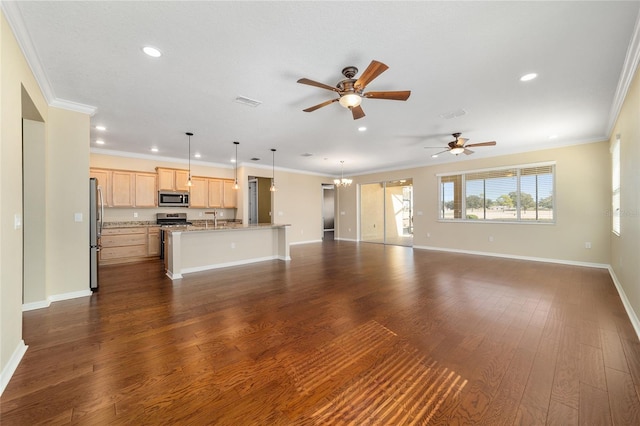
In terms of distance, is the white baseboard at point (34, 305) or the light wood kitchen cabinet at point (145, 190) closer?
the white baseboard at point (34, 305)

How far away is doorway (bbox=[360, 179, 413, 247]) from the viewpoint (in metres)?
10.1

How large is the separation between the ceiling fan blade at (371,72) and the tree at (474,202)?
19.4 feet

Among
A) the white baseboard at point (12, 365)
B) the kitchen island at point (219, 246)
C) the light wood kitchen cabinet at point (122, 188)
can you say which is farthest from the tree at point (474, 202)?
the light wood kitchen cabinet at point (122, 188)

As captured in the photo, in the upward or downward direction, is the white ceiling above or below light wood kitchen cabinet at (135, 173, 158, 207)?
above

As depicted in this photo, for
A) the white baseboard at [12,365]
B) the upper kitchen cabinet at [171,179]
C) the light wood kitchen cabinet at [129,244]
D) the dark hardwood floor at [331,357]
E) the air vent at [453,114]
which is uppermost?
the air vent at [453,114]

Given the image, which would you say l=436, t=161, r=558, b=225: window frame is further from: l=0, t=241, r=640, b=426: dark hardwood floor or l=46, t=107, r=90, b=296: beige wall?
l=46, t=107, r=90, b=296: beige wall

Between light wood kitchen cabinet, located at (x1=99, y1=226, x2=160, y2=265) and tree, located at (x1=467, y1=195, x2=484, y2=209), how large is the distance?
27.3 feet

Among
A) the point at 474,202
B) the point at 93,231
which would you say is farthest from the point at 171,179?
the point at 474,202

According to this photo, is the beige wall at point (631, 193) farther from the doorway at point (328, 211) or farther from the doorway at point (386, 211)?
the doorway at point (328, 211)

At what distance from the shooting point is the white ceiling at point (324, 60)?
1.99 meters

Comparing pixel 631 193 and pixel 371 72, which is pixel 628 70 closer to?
pixel 631 193

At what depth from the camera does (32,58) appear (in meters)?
2.46

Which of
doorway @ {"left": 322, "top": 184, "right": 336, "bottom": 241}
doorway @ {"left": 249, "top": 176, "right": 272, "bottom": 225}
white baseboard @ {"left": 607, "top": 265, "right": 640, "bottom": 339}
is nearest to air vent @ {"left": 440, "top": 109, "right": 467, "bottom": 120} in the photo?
white baseboard @ {"left": 607, "top": 265, "right": 640, "bottom": 339}

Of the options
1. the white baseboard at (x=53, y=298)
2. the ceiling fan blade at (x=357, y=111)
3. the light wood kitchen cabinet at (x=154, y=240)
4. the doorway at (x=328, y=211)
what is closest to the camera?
the ceiling fan blade at (x=357, y=111)
